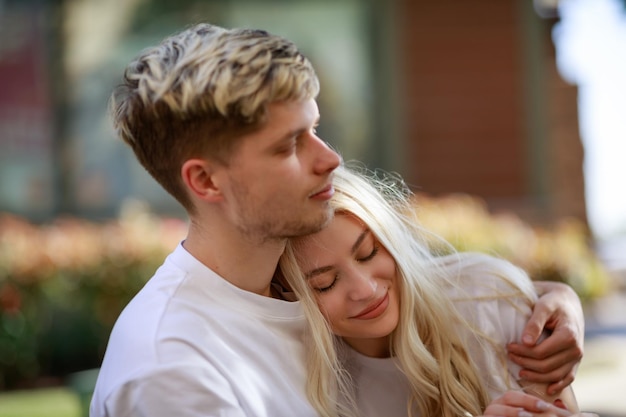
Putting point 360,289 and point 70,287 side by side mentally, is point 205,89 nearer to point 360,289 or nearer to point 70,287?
point 360,289

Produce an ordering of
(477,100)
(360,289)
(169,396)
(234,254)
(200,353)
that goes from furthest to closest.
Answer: (477,100)
(360,289)
(234,254)
(200,353)
(169,396)

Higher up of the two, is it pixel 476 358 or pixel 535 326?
pixel 535 326

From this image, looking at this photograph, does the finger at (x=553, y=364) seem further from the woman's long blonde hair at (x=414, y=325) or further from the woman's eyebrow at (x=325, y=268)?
the woman's eyebrow at (x=325, y=268)

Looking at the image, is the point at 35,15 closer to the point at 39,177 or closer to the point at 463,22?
the point at 39,177

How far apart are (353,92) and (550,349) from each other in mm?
7227

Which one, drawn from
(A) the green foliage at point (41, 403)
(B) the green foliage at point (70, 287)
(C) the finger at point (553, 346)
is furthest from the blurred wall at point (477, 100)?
(C) the finger at point (553, 346)

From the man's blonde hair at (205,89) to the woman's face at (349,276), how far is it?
1.58 feet

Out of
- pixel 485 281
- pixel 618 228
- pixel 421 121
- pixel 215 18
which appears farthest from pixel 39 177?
pixel 618 228

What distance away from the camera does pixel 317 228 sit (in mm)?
2375

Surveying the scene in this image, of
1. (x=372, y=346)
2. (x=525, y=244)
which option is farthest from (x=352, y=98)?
(x=372, y=346)

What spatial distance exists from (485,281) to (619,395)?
2.78 metres

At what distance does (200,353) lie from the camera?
220 cm

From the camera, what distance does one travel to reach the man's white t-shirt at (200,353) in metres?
2.10

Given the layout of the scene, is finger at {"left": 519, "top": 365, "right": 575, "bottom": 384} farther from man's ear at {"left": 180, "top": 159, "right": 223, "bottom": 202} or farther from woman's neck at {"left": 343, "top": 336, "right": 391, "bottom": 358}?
man's ear at {"left": 180, "top": 159, "right": 223, "bottom": 202}
